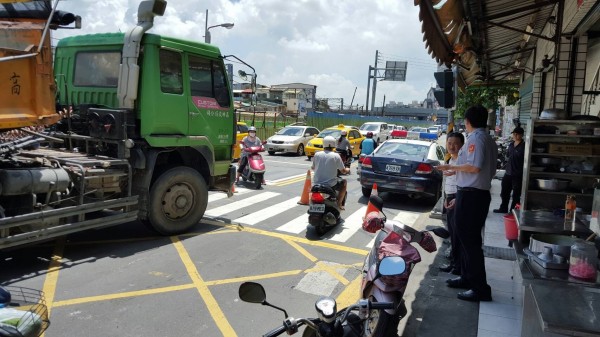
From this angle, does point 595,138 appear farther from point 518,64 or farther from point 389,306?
point 518,64

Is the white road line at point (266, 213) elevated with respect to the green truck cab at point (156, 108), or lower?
lower

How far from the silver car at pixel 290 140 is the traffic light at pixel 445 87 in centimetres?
1177

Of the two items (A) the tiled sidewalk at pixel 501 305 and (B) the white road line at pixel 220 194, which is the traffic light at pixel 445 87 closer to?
(A) the tiled sidewalk at pixel 501 305

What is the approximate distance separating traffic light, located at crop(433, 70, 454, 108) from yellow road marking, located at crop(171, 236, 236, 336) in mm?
5591

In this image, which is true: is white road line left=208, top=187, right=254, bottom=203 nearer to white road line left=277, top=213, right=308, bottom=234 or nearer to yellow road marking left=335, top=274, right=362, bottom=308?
white road line left=277, top=213, right=308, bottom=234

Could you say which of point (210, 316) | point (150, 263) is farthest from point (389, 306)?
point (150, 263)

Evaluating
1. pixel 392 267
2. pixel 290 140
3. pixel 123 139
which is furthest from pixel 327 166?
pixel 290 140

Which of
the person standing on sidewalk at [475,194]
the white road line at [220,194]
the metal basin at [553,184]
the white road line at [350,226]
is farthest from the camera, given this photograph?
the white road line at [220,194]

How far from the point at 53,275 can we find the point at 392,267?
4213 mm

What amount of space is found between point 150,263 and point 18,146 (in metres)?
2.10

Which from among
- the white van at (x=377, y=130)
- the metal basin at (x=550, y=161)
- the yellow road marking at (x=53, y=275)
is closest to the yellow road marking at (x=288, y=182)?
the yellow road marking at (x=53, y=275)

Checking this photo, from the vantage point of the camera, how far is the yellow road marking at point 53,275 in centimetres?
446

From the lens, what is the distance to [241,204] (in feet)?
31.2

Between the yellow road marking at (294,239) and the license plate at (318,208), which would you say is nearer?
the yellow road marking at (294,239)
